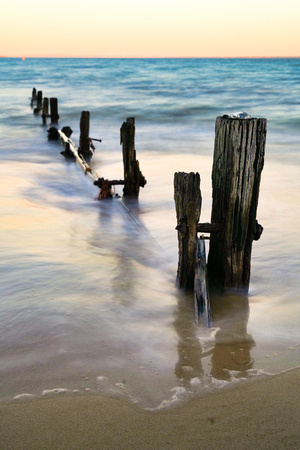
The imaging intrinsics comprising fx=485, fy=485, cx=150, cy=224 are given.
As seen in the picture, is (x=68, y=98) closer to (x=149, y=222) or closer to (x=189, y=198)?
(x=149, y=222)

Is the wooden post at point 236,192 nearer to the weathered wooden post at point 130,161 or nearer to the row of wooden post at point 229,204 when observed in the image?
the row of wooden post at point 229,204

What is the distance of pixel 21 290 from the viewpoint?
4.38 metres

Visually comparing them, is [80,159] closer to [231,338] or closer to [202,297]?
[202,297]

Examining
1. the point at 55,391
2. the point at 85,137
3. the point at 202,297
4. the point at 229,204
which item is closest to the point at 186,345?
the point at 202,297

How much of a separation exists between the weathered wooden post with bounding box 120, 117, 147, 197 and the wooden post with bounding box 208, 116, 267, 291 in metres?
3.91

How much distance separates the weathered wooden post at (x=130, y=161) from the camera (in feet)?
26.0

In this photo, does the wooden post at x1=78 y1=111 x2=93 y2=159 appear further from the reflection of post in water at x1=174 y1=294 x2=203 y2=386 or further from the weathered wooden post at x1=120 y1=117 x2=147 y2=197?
the reflection of post in water at x1=174 y1=294 x2=203 y2=386

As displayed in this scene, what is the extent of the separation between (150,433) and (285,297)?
2250 millimetres

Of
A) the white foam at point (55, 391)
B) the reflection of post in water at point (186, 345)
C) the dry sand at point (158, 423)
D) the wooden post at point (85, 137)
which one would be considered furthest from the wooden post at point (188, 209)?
the wooden post at point (85, 137)

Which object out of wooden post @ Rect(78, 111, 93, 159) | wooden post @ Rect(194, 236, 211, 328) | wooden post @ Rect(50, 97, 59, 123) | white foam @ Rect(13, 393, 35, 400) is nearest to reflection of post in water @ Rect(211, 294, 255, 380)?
wooden post @ Rect(194, 236, 211, 328)

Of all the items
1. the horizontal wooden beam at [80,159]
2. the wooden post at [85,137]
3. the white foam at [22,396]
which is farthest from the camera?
the wooden post at [85,137]

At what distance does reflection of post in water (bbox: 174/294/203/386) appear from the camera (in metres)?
3.19

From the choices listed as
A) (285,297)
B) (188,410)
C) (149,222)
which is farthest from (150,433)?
(149,222)

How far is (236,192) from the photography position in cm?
389
